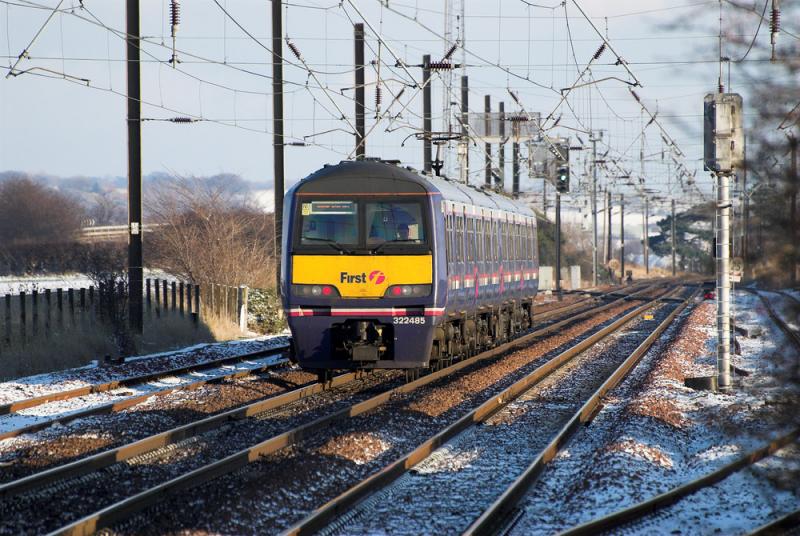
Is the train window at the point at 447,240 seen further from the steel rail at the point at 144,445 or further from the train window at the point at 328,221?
the steel rail at the point at 144,445

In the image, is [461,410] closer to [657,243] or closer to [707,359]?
[707,359]

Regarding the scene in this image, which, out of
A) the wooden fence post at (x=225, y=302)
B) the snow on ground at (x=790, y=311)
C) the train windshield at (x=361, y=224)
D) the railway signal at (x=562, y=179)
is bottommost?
the wooden fence post at (x=225, y=302)

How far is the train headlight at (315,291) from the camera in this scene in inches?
598

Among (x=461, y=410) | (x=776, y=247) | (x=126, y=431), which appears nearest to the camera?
(x=776, y=247)

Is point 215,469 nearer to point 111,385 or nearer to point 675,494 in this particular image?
point 675,494

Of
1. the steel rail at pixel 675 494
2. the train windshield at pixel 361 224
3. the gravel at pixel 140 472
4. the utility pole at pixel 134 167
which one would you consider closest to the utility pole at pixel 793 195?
the steel rail at pixel 675 494

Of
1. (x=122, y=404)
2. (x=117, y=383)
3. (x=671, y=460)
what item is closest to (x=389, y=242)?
(x=122, y=404)

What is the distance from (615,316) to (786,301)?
30172 mm

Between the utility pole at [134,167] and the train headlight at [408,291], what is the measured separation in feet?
27.7

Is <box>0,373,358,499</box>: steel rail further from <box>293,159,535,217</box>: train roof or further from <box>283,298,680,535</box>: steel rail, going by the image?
<box>293,159,535,217</box>: train roof

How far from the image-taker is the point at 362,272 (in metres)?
15.2

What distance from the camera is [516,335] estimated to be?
27203 millimetres

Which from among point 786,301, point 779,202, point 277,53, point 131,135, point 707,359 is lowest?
point 707,359

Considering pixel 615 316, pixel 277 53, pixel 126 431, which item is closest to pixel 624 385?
pixel 126 431
